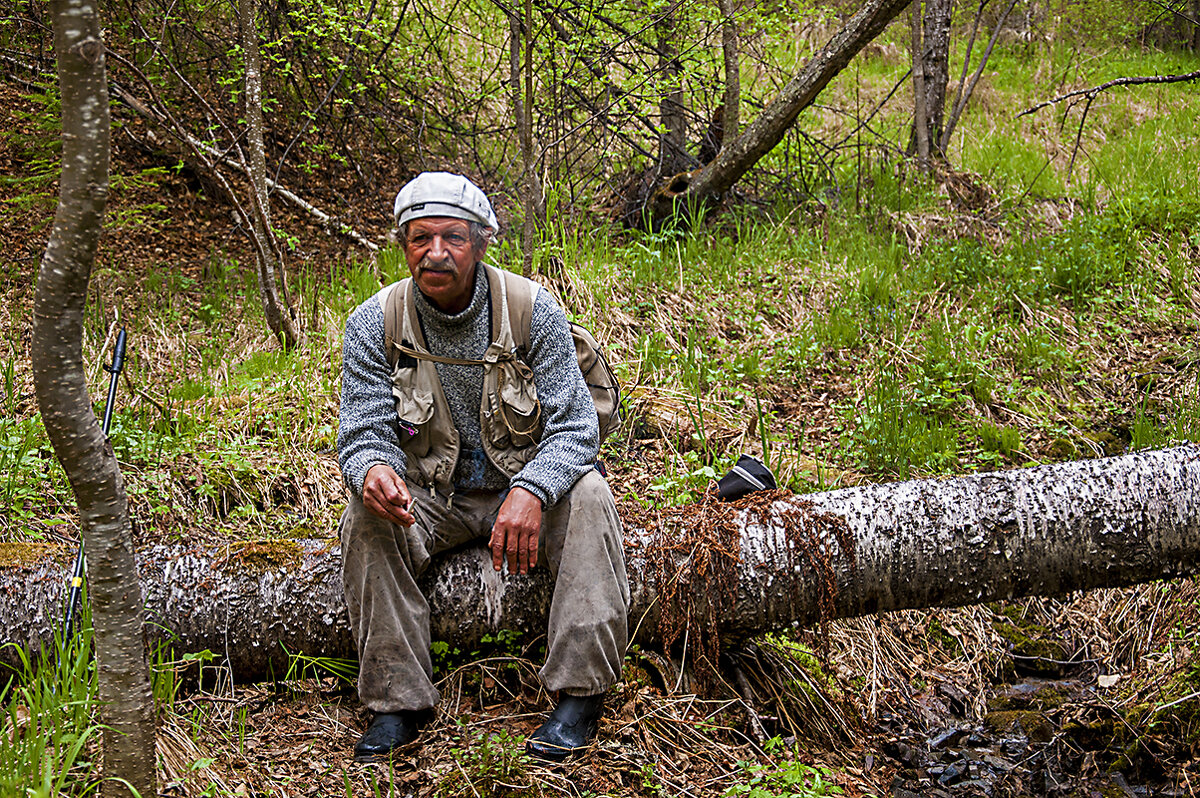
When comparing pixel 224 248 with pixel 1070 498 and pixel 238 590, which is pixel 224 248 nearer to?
pixel 238 590

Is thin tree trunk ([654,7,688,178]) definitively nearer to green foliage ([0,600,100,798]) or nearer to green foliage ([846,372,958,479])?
green foliage ([846,372,958,479])

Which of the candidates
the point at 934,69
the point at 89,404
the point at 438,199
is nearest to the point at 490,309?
the point at 438,199

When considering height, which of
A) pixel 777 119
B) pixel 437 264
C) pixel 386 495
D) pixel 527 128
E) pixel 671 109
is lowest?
pixel 386 495

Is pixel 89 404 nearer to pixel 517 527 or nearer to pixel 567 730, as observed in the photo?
pixel 517 527

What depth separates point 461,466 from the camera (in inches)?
120

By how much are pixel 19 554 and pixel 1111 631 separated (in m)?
4.61

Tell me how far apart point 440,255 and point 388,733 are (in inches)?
60.0

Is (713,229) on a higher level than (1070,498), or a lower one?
higher

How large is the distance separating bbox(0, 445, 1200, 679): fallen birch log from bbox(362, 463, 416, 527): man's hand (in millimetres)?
441

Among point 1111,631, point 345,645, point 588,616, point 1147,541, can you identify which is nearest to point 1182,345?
point 1111,631

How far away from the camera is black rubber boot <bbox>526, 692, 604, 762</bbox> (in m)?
2.69

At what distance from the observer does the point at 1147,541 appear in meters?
3.18

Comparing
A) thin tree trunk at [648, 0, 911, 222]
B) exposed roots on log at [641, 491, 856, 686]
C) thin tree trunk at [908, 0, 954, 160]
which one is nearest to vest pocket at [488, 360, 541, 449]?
exposed roots on log at [641, 491, 856, 686]

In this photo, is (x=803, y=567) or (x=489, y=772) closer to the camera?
(x=489, y=772)
